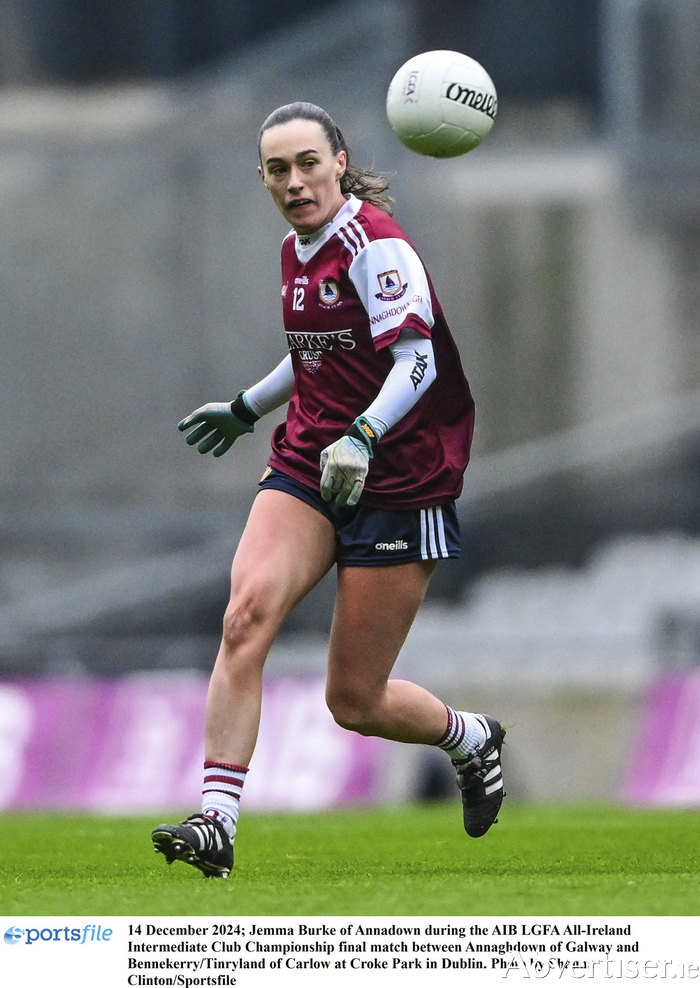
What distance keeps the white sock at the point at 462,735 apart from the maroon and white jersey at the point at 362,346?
776mm

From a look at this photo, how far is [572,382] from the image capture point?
56.5 feet

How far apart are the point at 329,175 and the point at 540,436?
12.4 meters

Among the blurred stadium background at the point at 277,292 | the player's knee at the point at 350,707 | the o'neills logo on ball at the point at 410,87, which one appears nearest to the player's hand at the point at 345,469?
the player's knee at the point at 350,707

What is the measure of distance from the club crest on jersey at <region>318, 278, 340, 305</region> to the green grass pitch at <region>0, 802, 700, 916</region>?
163 cm

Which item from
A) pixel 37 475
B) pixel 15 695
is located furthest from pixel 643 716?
pixel 37 475

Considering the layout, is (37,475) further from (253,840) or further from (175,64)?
(253,840)

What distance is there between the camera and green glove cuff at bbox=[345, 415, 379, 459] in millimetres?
4508

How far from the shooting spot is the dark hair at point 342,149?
15.8ft

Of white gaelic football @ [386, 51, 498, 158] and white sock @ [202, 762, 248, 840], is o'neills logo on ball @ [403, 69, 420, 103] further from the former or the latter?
white sock @ [202, 762, 248, 840]

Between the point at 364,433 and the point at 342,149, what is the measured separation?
959mm

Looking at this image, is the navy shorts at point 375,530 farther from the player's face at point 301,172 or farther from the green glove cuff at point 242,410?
the player's face at point 301,172
